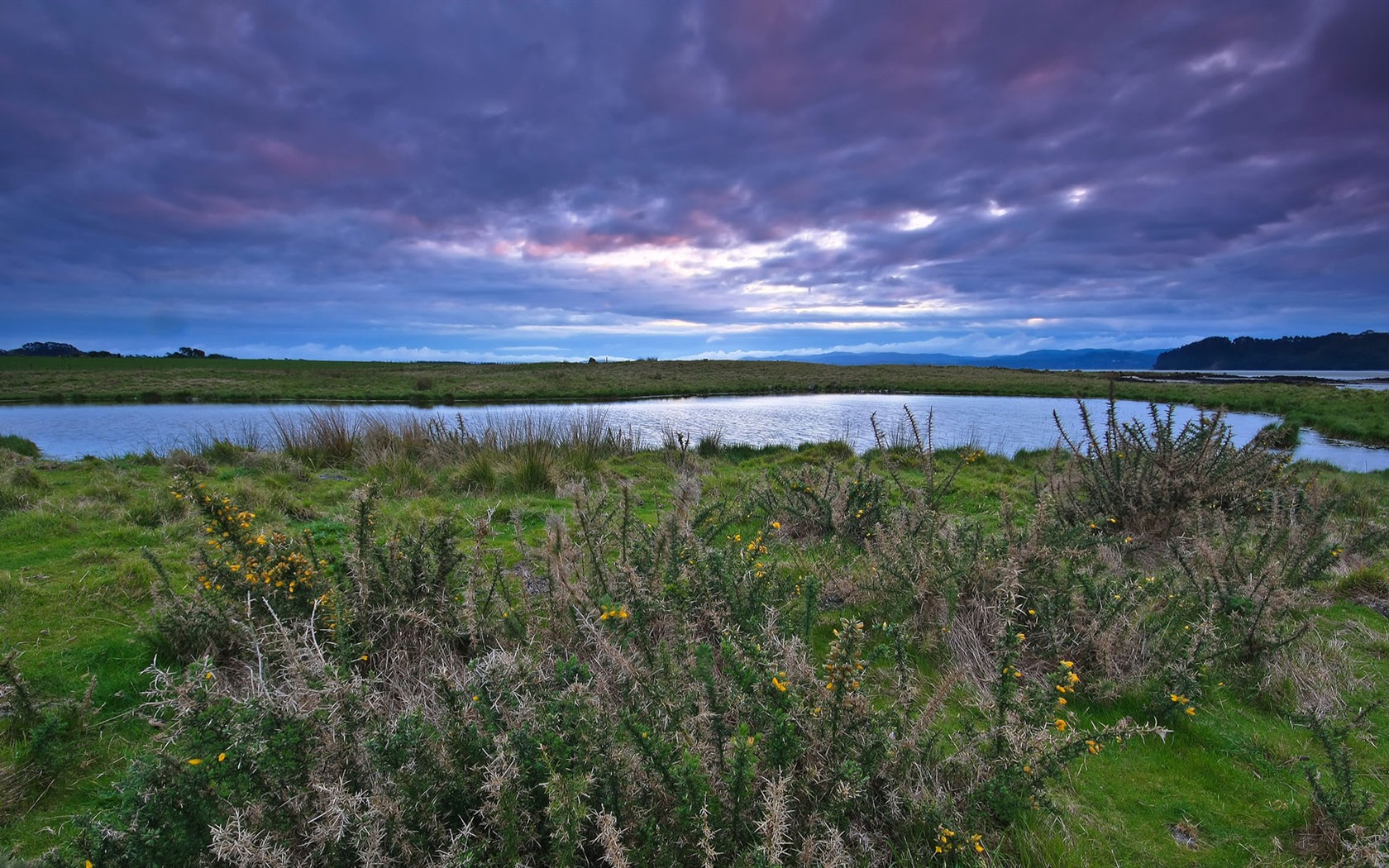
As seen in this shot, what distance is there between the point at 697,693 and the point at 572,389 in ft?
135

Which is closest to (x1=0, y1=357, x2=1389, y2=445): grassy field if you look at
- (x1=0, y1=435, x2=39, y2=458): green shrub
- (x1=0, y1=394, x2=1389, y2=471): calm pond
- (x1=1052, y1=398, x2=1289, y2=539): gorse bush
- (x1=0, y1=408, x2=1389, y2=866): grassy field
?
(x1=0, y1=394, x2=1389, y2=471): calm pond

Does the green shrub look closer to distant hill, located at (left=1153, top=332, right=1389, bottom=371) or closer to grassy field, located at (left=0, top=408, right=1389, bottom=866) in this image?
grassy field, located at (left=0, top=408, right=1389, bottom=866)

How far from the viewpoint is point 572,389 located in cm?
4244

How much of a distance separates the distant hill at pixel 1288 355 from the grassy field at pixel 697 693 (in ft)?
578

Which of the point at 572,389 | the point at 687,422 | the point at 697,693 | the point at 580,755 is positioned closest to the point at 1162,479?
the point at 697,693

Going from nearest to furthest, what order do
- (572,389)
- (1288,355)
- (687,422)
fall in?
(687,422) < (572,389) < (1288,355)

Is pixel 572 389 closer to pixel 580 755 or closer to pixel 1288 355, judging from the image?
pixel 580 755

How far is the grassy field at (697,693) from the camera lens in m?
2.10

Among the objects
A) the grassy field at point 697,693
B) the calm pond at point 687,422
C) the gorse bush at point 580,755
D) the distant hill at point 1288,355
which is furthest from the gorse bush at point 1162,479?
the distant hill at point 1288,355

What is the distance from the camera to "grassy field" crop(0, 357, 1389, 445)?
3027 centimetres

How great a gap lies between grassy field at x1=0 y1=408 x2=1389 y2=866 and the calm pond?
8.34 m

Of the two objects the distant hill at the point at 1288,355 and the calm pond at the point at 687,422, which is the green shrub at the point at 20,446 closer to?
the calm pond at the point at 687,422

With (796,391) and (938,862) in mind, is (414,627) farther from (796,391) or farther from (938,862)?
(796,391)

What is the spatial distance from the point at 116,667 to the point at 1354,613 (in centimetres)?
879
